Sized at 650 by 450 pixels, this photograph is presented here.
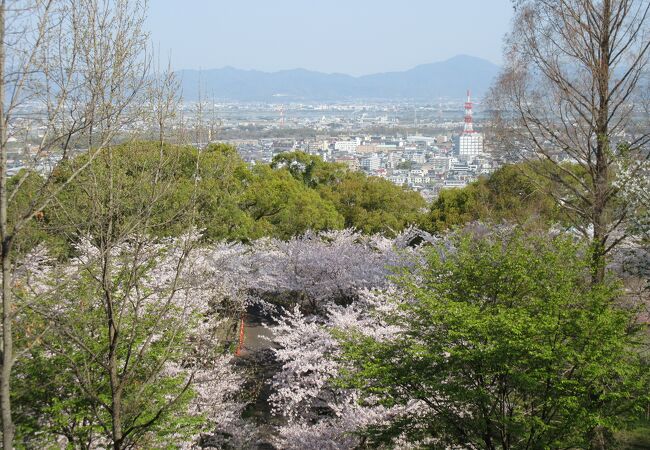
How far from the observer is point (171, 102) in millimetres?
5188

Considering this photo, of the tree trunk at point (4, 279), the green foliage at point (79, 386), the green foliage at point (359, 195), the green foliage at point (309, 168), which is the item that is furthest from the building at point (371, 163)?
the tree trunk at point (4, 279)

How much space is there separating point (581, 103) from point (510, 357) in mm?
4998

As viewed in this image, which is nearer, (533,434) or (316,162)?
(533,434)

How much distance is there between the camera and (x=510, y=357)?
6.07 metres

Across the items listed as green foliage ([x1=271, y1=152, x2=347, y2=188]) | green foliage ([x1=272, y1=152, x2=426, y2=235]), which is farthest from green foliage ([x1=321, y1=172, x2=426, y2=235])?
green foliage ([x1=271, y1=152, x2=347, y2=188])

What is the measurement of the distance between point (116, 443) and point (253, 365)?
7798 mm

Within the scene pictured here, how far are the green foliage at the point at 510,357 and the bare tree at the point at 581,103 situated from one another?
2.09 meters

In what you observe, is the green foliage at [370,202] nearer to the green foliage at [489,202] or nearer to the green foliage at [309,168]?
the green foliage at [309,168]

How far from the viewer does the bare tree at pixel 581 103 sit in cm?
902

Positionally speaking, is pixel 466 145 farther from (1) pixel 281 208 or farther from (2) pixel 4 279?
(2) pixel 4 279

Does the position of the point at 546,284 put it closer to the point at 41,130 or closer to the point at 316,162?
the point at 41,130

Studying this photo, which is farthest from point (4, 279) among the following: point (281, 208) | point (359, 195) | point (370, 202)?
point (370, 202)

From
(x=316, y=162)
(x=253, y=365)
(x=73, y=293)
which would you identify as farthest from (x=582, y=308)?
(x=316, y=162)

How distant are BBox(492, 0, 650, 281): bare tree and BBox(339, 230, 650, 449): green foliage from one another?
6.87 ft
